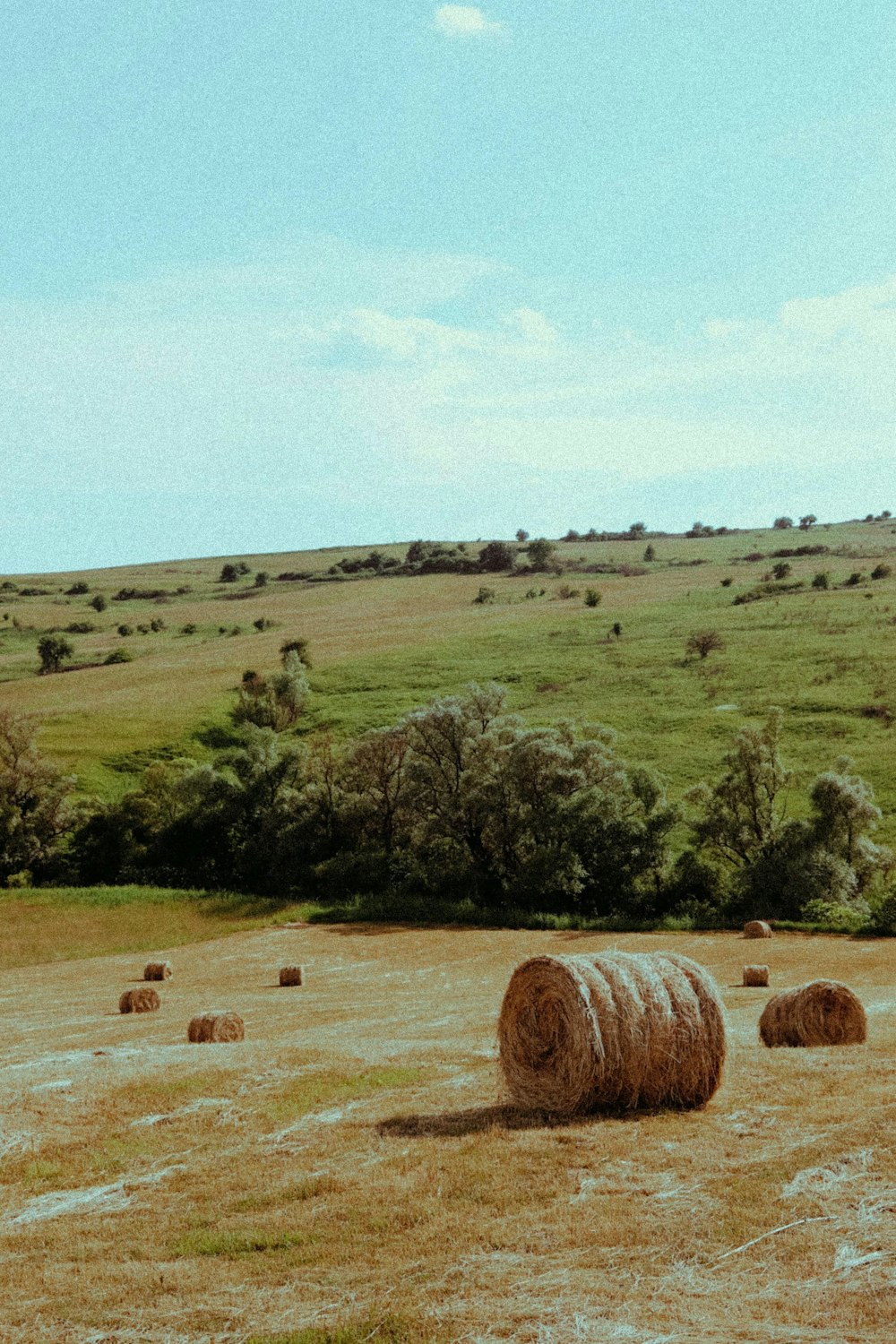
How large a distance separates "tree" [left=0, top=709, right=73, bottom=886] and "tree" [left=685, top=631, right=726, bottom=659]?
47500mm

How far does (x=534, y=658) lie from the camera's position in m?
97.1

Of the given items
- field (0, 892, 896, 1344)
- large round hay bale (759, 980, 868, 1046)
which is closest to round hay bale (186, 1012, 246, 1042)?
field (0, 892, 896, 1344)

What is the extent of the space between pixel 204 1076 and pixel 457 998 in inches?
611

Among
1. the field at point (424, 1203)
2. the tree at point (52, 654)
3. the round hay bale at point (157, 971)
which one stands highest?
the tree at point (52, 654)

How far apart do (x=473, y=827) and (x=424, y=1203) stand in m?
46.9

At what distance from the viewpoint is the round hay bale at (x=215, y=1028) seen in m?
22.4

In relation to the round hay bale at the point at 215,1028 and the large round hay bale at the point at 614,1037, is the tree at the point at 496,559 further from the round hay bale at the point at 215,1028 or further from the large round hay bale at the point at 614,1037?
the large round hay bale at the point at 614,1037

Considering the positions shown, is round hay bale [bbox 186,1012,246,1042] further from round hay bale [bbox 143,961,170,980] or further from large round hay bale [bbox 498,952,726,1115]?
round hay bale [bbox 143,961,170,980]

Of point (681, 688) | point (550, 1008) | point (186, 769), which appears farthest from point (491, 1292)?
point (681, 688)

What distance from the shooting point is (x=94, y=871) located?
213 feet

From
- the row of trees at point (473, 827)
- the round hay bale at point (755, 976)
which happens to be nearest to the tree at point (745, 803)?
the row of trees at point (473, 827)

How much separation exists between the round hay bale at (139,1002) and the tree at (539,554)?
12942 cm

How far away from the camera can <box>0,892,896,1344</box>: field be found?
8578 millimetres

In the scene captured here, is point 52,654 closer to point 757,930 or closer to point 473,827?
point 473,827
